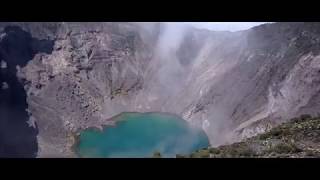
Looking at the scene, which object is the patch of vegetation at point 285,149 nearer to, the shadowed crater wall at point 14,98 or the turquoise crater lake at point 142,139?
the shadowed crater wall at point 14,98

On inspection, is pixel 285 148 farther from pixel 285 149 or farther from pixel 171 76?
pixel 171 76

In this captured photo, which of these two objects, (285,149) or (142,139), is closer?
(285,149)

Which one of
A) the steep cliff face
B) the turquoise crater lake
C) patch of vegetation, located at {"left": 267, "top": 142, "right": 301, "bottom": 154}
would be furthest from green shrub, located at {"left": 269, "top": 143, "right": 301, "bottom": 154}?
the turquoise crater lake

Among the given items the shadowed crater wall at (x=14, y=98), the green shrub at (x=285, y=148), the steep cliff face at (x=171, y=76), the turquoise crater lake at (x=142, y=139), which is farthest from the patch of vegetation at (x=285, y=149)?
the turquoise crater lake at (x=142, y=139)

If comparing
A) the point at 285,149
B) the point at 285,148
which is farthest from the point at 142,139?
the point at 285,149

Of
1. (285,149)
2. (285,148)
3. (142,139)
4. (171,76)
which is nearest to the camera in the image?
(285,149)
